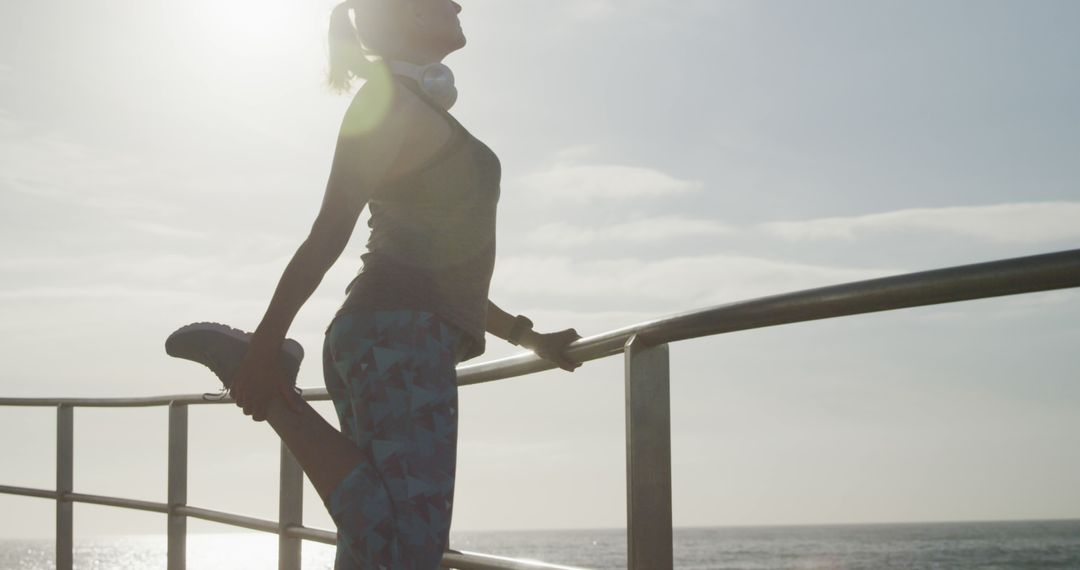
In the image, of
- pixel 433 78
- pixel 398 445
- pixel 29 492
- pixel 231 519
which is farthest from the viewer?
pixel 29 492

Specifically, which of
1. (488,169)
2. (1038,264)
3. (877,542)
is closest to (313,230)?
(488,169)

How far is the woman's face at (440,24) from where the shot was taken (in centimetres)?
159

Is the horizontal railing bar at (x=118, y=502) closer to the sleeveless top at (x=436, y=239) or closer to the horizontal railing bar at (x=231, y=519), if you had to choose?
the horizontal railing bar at (x=231, y=519)

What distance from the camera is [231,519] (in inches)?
115

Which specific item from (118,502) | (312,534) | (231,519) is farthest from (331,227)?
(118,502)

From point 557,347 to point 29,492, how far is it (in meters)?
3.14

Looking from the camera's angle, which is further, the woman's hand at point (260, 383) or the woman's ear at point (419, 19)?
the woman's ear at point (419, 19)

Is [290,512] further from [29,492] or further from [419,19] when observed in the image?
[29,492]

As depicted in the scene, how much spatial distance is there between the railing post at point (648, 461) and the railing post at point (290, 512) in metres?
1.44

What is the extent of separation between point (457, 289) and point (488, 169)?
17cm

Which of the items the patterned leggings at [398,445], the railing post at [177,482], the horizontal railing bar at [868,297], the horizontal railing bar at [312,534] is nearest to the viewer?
the horizontal railing bar at [868,297]

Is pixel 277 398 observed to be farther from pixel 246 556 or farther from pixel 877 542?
pixel 246 556

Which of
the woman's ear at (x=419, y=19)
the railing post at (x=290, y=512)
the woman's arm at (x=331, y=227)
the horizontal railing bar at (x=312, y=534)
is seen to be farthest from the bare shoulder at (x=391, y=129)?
the railing post at (x=290, y=512)

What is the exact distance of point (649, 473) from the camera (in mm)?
1438
